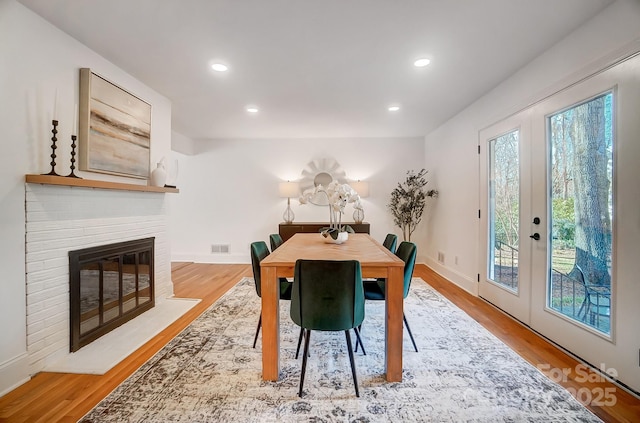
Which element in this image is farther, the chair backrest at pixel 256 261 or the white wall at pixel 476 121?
the chair backrest at pixel 256 261

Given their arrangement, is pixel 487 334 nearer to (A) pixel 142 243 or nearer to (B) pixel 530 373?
(B) pixel 530 373

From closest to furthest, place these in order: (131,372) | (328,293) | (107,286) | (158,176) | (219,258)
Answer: (328,293), (131,372), (107,286), (158,176), (219,258)

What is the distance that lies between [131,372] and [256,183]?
3.87 m

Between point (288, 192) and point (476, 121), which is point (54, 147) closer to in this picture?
point (288, 192)

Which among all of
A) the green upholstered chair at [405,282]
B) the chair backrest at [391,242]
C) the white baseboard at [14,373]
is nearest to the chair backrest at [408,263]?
the green upholstered chair at [405,282]

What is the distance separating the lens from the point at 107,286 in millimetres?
2430

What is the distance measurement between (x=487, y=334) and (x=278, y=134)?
14.2 feet

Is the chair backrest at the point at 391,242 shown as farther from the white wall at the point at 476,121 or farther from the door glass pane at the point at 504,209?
the white wall at the point at 476,121

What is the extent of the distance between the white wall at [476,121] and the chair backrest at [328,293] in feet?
7.45

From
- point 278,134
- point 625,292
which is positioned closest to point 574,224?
point 625,292

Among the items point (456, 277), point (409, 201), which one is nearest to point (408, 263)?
point (456, 277)

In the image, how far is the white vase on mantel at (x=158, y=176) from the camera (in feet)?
9.71

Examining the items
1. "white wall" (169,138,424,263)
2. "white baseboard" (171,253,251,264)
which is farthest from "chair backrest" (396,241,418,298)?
"white baseboard" (171,253,251,264)

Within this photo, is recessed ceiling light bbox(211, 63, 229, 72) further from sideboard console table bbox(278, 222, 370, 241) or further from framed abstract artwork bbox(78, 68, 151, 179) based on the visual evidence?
sideboard console table bbox(278, 222, 370, 241)
